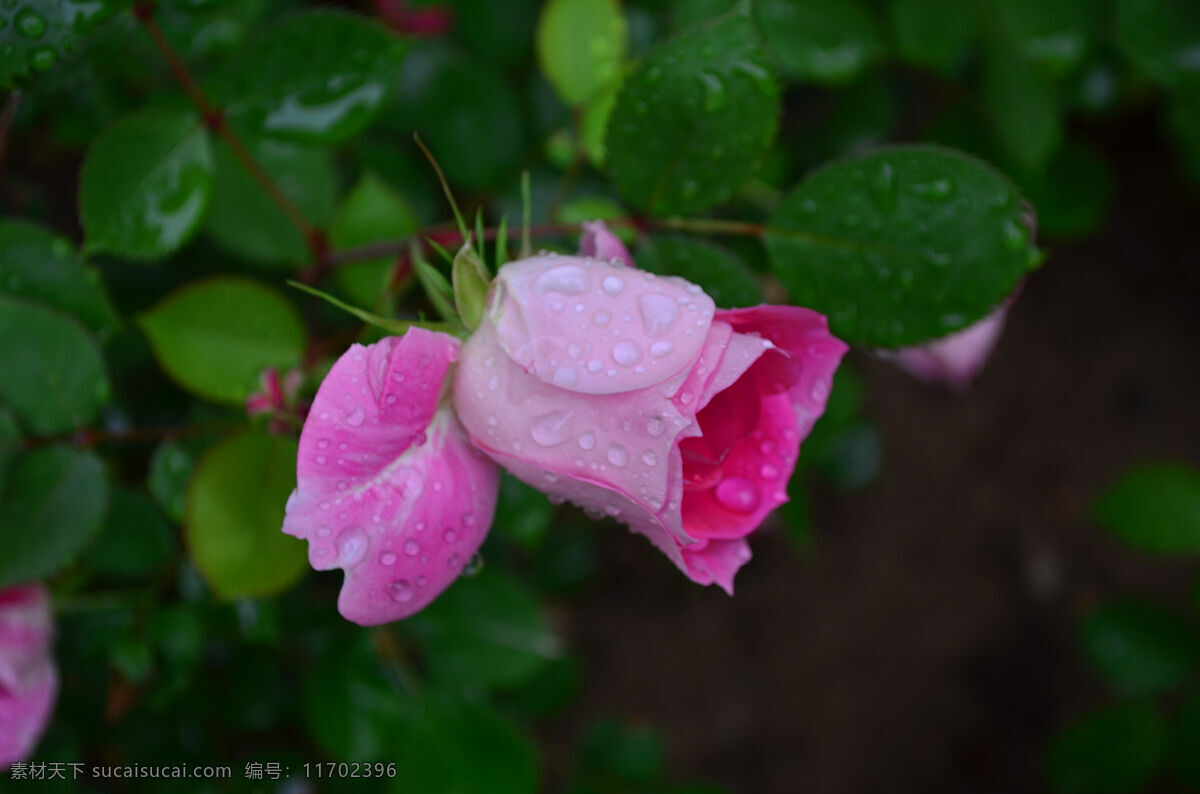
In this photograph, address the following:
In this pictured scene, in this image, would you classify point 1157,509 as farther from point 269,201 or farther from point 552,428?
point 269,201

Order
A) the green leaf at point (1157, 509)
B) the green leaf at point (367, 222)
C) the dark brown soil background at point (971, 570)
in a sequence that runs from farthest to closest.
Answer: the dark brown soil background at point (971, 570) < the green leaf at point (1157, 509) < the green leaf at point (367, 222)

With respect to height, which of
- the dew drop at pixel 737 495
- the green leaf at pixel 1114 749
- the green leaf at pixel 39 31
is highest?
the green leaf at pixel 39 31

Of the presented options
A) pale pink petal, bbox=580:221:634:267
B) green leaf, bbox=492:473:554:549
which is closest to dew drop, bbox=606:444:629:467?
pale pink petal, bbox=580:221:634:267

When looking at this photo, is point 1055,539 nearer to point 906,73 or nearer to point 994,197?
point 906,73

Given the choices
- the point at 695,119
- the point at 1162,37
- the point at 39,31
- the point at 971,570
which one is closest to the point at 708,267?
the point at 695,119

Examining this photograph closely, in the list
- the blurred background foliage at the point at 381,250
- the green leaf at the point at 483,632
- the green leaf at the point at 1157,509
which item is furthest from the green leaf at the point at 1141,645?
the green leaf at the point at 483,632

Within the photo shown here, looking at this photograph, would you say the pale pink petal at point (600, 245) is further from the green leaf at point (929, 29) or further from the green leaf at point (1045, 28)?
the green leaf at point (1045, 28)
